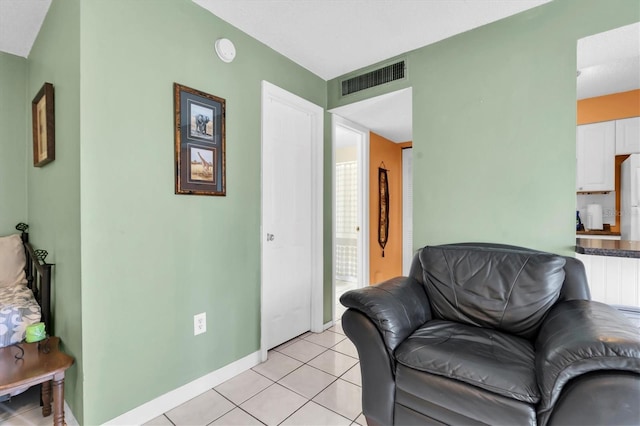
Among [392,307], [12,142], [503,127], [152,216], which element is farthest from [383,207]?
[12,142]

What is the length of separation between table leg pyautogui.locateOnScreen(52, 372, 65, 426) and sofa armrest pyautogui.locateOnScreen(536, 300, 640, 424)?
2046 millimetres

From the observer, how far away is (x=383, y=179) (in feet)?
13.9

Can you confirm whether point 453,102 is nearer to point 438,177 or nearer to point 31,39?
point 438,177

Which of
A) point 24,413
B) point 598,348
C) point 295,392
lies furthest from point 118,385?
point 598,348

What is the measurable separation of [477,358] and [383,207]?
3.10 metres

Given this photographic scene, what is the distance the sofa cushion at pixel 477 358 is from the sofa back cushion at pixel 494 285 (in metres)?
A: 0.12

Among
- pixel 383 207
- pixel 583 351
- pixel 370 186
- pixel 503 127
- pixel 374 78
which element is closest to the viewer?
pixel 583 351

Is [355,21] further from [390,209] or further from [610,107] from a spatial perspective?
[610,107]

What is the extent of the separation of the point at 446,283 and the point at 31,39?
3.47 metres

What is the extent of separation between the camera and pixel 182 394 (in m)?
1.81

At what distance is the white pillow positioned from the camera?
2.14 metres

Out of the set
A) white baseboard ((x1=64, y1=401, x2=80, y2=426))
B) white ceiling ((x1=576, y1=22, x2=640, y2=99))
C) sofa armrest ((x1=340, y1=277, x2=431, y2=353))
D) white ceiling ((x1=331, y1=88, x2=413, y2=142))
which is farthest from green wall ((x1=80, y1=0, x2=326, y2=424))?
white ceiling ((x1=576, y1=22, x2=640, y2=99))

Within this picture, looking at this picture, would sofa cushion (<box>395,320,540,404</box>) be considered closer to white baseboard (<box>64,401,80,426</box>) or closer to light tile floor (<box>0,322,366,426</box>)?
light tile floor (<box>0,322,366,426</box>)

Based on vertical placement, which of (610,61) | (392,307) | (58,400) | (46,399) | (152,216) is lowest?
(46,399)
